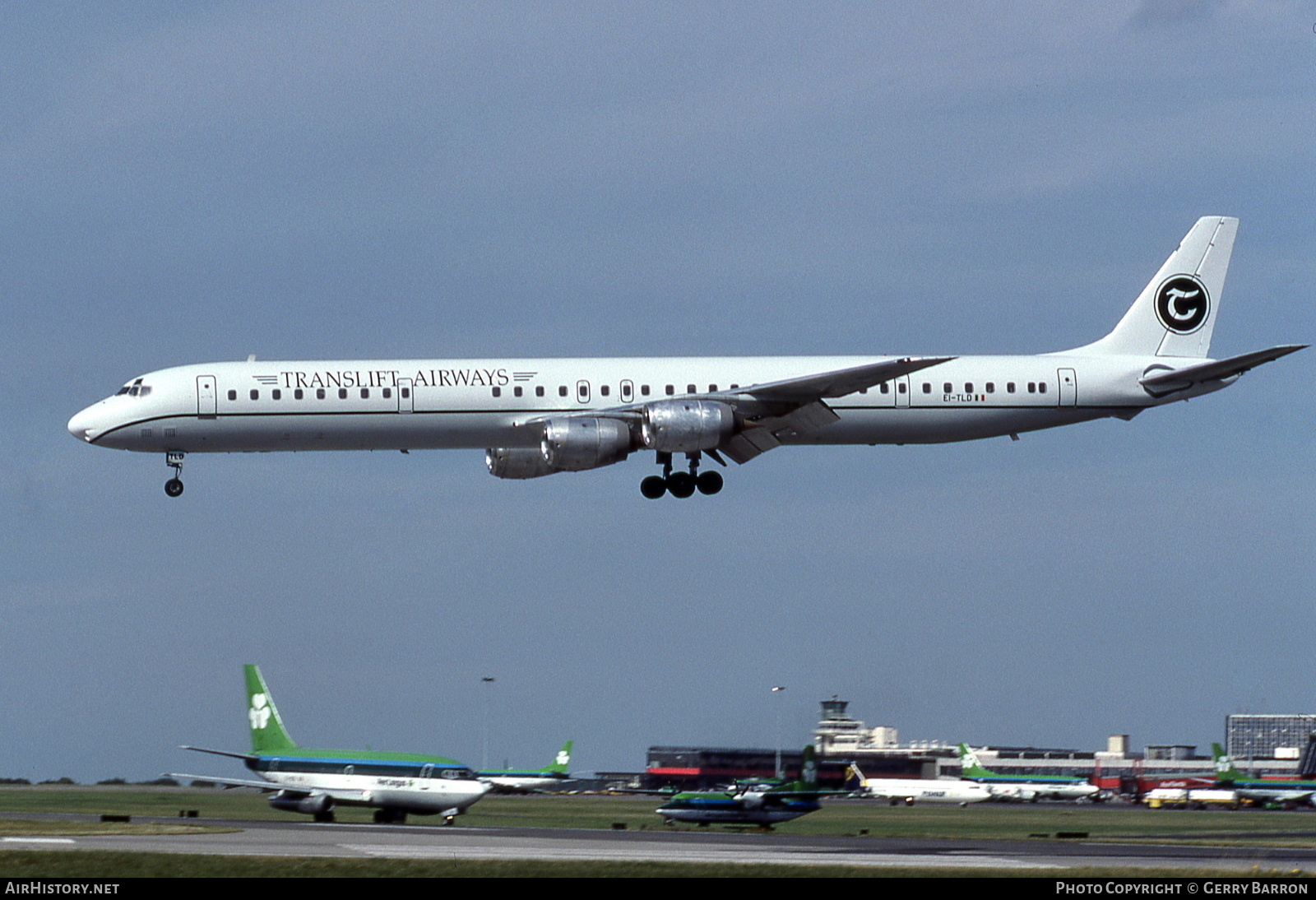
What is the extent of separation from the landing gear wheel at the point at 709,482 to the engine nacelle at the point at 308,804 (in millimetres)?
28660

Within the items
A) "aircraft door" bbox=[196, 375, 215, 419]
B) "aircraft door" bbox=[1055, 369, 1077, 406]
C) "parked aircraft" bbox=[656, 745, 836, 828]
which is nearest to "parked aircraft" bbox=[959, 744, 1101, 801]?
"parked aircraft" bbox=[656, 745, 836, 828]

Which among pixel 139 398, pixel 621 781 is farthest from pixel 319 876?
pixel 621 781

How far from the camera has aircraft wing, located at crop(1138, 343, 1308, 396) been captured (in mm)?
58406

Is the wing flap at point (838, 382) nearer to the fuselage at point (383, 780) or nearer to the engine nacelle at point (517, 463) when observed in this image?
the engine nacelle at point (517, 463)

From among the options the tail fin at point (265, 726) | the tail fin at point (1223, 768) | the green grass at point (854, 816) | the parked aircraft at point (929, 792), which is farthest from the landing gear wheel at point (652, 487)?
the tail fin at point (1223, 768)

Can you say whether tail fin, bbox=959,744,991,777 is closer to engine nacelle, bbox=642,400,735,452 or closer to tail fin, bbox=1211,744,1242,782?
tail fin, bbox=1211,744,1242,782

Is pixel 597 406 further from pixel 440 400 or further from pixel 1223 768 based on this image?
pixel 1223 768

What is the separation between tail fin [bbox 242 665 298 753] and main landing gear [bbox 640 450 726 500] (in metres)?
35.5

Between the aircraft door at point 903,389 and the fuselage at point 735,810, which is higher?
the aircraft door at point 903,389

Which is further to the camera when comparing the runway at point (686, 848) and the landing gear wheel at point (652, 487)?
the landing gear wheel at point (652, 487)

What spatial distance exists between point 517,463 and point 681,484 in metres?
6.04

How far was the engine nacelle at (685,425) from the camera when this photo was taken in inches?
2186
